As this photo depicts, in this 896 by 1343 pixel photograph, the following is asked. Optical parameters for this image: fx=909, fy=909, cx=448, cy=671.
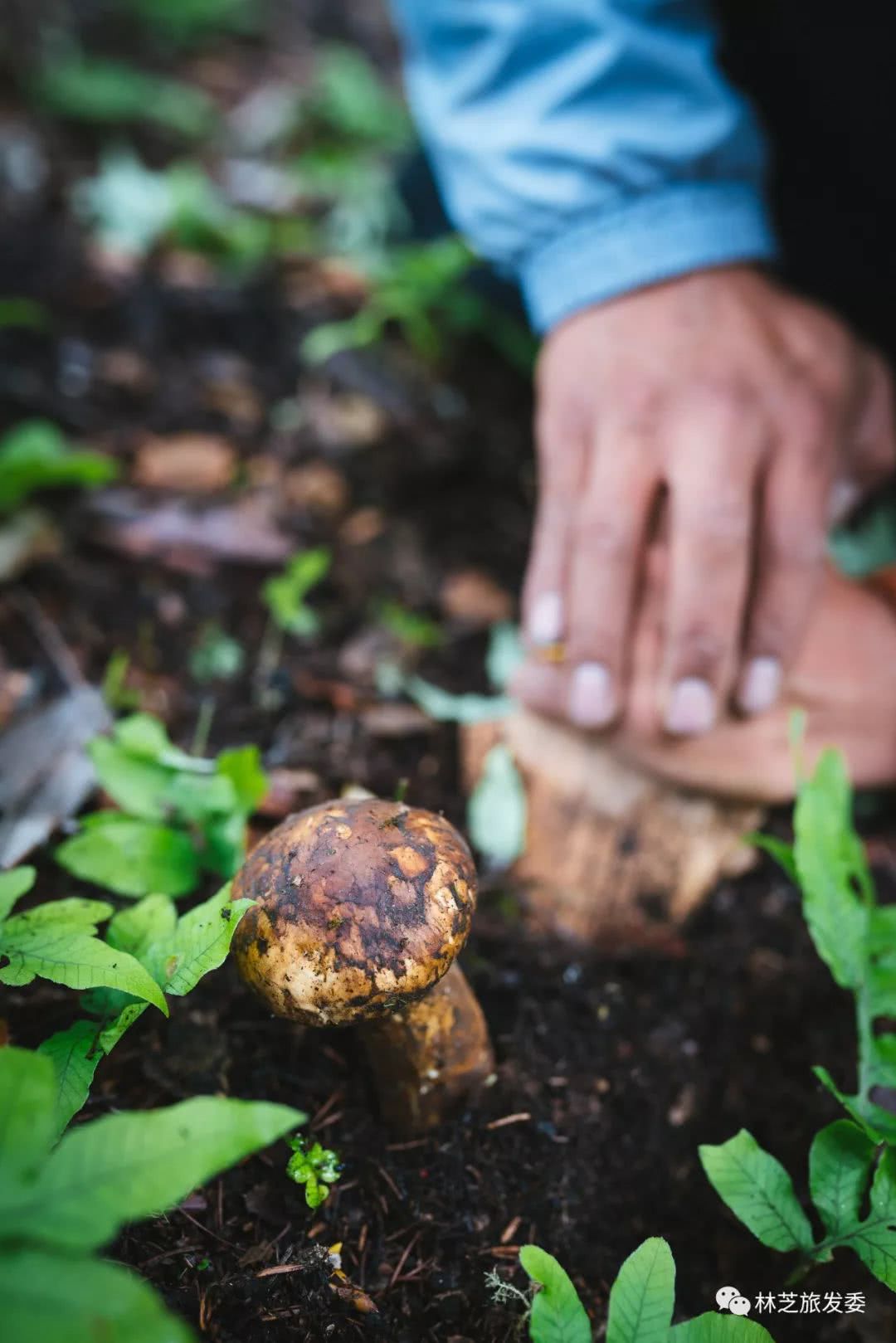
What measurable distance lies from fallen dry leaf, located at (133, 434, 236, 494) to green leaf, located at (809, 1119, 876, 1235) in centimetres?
243

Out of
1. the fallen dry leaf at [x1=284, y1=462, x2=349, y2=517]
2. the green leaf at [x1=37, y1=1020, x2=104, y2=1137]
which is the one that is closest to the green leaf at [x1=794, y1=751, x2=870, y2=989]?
the green leaf at [x1=37, y1=1020, x2=104, y2=1137]

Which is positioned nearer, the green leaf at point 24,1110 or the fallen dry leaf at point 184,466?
the green leaf at point 24,1110

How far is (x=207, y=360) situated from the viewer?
3385 mm

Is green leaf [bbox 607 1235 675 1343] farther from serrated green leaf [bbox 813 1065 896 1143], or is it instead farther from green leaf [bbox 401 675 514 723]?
green leaf [bbox 401 675 514 723]

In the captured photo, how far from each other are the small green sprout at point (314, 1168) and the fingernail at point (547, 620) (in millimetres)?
1220

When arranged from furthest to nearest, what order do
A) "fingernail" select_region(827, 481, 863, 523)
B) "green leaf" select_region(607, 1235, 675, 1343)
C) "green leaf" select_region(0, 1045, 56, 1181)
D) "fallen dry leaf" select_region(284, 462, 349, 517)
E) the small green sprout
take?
"fallen dry leaf" select_region(284, 462, 349, 517) < "fingernail" select_region(827, 481, 863, 523) < the small green sprout < "green leaf" select_region(607, 1235, 675, 1343) < "green leaf" select_region(0, 1045, 56, 1181)

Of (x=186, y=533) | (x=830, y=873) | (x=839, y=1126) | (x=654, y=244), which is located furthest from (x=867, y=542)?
(x=186, y=533)

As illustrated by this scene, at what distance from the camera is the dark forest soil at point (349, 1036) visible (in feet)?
4.88

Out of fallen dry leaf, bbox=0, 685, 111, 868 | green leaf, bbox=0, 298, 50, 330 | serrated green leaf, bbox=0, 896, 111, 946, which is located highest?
green leaf, bbox=0, 298, 50, 330

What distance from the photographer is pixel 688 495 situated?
6.95 feet

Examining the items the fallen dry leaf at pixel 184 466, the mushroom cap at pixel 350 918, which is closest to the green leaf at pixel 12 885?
the mushroom cap at pixel 350 918

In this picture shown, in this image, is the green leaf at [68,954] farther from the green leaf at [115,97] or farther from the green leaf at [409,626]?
the green leaf at [115,97]

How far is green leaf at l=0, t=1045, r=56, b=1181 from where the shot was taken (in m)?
1.01

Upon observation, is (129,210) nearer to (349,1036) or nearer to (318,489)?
(318,489)
